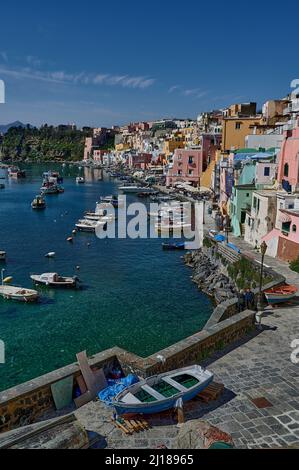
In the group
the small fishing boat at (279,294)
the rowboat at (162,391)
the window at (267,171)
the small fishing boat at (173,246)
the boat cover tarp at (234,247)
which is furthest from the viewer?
the small fishing boat at (173,246)

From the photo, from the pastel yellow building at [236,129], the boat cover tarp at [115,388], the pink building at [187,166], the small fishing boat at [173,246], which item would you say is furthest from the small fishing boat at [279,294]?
the pink building at [187,166]

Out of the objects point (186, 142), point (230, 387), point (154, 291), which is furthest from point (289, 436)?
point (186, 142)

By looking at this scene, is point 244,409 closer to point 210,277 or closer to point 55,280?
point 210,277

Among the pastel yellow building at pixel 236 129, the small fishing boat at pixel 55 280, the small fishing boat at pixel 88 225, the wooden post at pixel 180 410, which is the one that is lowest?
the small fishing boat at pixel 55 280

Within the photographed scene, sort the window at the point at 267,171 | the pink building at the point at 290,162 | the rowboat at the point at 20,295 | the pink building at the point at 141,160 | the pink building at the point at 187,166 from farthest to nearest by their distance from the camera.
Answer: the pink building at the point at 141,160, the pink building at the point at 187,166, the window at the point at 267,171, the pink building at the point at 290,162, the rowboat at the point at 20,295

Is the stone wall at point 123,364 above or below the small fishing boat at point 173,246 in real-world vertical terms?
above

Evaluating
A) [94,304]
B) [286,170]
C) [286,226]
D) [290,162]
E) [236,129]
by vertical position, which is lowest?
[94,304]

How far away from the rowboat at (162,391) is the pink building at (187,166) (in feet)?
204

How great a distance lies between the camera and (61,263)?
105 feet

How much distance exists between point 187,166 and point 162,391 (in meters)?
65.5

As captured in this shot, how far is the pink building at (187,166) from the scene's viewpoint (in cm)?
7100

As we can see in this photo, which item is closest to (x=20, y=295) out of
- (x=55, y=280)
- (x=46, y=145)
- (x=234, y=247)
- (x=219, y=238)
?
(x=55, y=280)

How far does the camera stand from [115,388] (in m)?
8.80

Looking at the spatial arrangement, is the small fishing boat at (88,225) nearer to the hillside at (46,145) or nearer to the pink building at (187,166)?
the pink building at (187,166)
